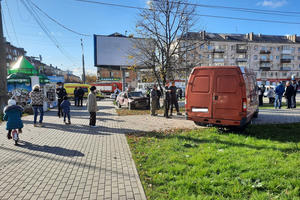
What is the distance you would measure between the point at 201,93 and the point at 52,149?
188 inches

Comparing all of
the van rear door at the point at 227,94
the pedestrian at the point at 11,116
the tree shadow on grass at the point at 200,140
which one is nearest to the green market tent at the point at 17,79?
the pedestrian at the point at 11,116

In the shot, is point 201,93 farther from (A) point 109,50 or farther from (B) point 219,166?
(A) point 109,50

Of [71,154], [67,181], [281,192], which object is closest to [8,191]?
[67,181]

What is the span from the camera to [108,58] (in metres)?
21.8

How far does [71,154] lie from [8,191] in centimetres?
165

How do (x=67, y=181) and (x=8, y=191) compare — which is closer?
(x=8, y=191)

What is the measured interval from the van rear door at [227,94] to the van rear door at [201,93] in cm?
16

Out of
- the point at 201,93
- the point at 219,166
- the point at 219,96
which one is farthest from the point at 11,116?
the point at 219,96

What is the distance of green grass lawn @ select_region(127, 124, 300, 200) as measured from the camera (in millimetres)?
2816

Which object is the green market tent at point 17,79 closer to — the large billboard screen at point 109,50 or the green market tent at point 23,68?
the green market tent at point 23,68

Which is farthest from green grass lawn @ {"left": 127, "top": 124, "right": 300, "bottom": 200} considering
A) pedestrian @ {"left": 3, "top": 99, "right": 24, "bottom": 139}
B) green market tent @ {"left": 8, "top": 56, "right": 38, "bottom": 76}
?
green market tent @ {"left": 8, "top": 56, "right": 38, "bottom": 76}

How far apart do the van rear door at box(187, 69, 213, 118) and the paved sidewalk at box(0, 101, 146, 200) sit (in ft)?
8.66

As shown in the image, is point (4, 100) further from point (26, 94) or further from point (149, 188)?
point (149, 188)

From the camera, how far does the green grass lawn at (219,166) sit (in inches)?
111
